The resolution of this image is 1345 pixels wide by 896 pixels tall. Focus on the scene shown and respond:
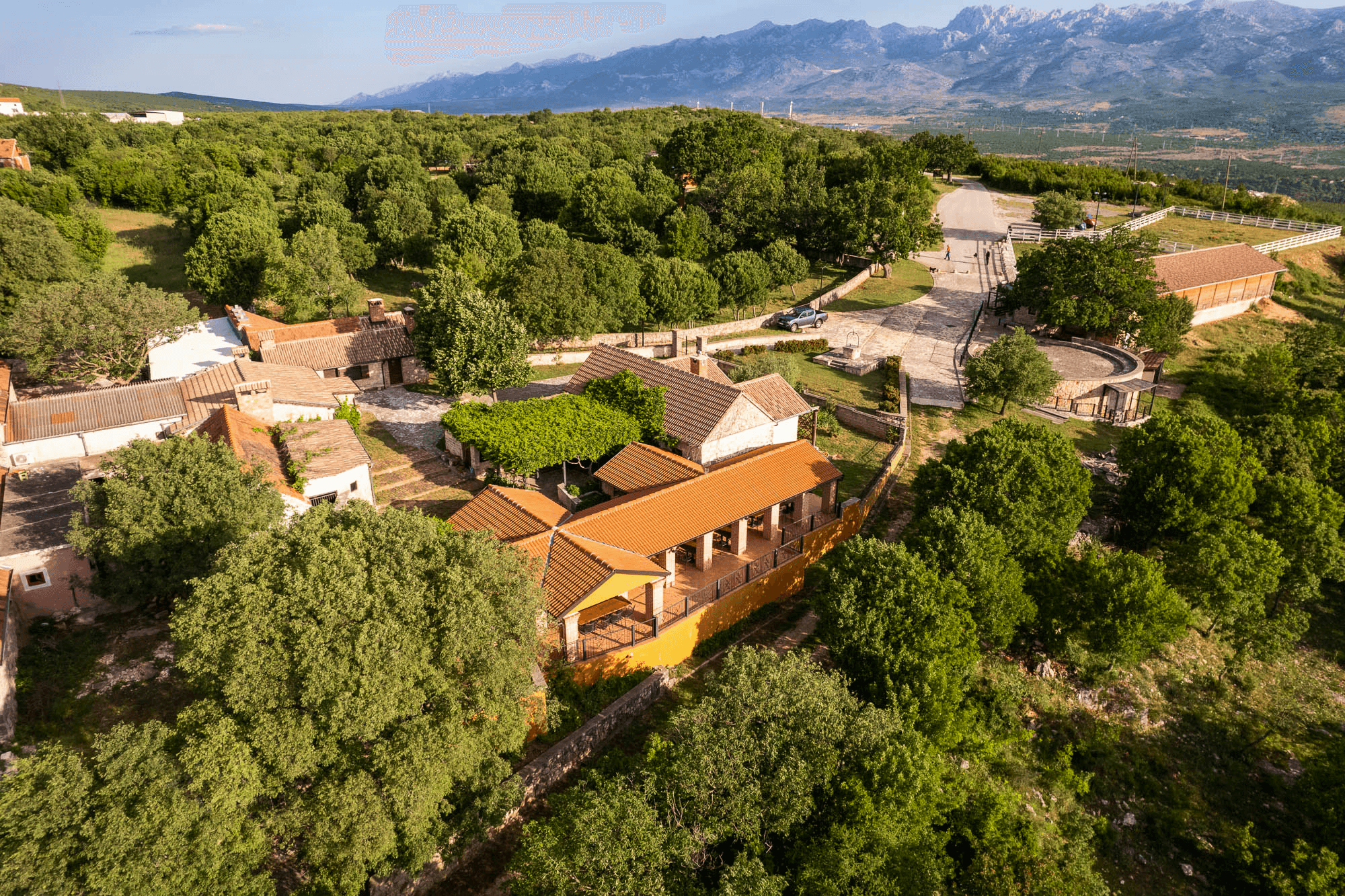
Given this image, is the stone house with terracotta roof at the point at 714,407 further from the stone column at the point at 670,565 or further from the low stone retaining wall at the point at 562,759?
the low stone retaining wall at the point at 562,759

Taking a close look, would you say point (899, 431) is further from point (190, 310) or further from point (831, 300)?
point (190, 310)

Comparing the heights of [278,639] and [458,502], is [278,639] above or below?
above

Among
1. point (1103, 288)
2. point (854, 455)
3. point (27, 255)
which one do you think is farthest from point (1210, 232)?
point (27, 255)

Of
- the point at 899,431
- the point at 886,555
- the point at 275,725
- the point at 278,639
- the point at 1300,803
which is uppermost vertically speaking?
the point at 278,639

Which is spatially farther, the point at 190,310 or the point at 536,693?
the point at 190,310

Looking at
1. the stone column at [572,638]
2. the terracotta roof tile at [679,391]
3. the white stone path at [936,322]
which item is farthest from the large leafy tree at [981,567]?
the white stone path at [936,322]

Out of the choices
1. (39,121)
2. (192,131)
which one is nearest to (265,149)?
(192,131)

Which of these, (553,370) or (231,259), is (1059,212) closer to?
(553,370)
